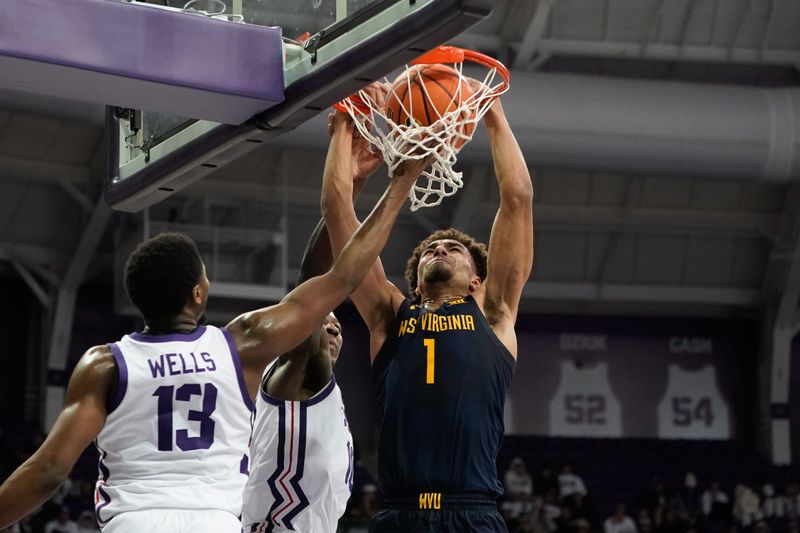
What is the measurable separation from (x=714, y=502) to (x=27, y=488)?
Answer: 623 inches

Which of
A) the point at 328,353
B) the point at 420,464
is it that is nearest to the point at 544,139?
the point at 328,353

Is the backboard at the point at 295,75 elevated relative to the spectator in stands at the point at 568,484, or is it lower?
elevated

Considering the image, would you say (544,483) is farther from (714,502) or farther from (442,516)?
(442,516)

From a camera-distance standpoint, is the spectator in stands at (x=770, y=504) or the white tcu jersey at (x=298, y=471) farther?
the spectator in stands at (x=770, y=504)

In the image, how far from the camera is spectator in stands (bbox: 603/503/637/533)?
55.5ft

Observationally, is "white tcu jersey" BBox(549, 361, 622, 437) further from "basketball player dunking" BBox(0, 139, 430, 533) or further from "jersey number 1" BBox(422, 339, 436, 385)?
"basketball player dunking" BBox(0, 139, 430, 533)

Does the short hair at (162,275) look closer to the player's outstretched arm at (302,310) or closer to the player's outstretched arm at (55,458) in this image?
the player's outstretched arm at (302,310)

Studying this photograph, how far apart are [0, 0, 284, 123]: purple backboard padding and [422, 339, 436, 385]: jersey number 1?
3.57 feet

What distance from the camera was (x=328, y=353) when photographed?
18.1ft

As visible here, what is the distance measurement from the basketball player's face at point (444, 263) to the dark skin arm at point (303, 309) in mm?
665

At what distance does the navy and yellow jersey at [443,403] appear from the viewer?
4535 mm

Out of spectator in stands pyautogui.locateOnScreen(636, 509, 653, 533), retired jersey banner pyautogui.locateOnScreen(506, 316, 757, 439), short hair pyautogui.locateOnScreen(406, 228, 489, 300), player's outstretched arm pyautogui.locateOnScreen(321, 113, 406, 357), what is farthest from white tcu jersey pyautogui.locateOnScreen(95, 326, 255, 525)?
retired jersey banner pyautogui.locateOnScreen(506, 316, 757, 439)

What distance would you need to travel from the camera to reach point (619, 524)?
1697 cm

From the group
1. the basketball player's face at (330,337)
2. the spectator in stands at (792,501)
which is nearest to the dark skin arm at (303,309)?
the basketball player's face at (330,337)
